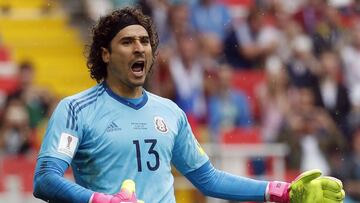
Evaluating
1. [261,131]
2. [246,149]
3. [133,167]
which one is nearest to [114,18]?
[133,167]

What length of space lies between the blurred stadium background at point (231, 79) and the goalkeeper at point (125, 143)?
4574 millimetres

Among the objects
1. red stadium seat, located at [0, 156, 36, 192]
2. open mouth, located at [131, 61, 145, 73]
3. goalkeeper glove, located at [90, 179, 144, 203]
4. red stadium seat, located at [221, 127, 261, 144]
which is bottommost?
red stadium seat, located at [0, 156, 36, 192]

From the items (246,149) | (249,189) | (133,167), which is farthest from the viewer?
(246,149)

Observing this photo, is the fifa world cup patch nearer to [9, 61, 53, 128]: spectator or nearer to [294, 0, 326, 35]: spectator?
[9, 61, 53, 128]: spectator

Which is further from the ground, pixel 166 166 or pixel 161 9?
pixel 161 9

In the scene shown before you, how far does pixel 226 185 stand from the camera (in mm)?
7059

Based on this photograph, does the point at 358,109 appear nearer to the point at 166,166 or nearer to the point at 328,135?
the point at 328,135

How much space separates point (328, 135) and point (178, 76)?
64.5 inches

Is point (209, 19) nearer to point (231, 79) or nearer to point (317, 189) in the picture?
point (231, 79)

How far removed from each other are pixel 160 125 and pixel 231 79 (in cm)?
659

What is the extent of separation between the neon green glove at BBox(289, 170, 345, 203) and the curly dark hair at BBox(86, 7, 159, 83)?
1.08 m

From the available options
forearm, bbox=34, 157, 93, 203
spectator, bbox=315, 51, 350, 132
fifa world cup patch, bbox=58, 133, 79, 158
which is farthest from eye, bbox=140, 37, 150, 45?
spectator, bbox=315, 51, 350, 132

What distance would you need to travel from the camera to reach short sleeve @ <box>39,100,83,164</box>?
20.8 ft

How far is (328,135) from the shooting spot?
13133 millimetres
